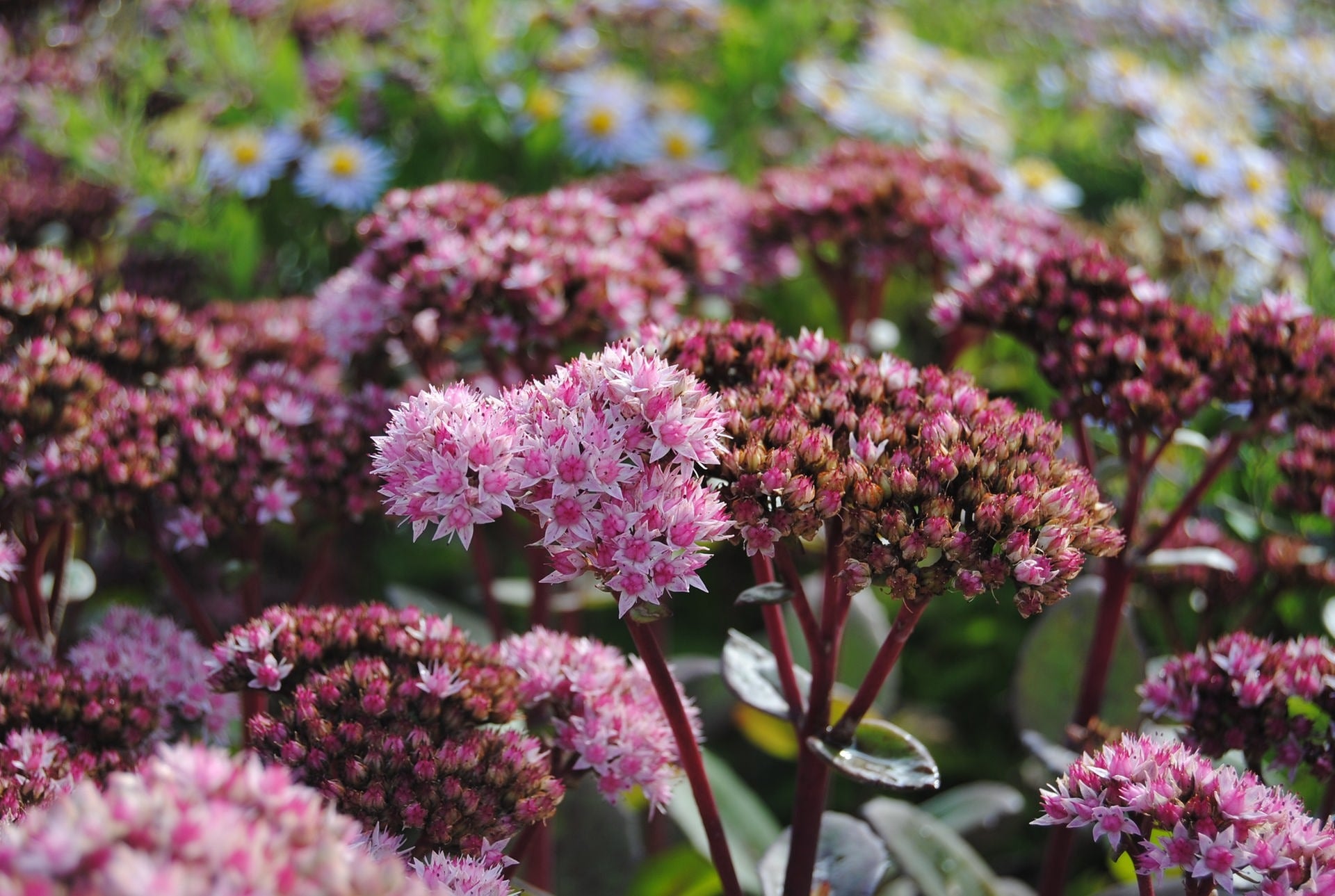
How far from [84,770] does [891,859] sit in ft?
4.41

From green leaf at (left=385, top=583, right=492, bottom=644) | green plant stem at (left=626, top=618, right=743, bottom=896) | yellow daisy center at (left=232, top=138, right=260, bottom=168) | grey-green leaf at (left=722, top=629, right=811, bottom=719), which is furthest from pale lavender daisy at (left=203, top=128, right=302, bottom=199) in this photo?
green plant stem at (left=626, top=618, right=743, bottom=896)

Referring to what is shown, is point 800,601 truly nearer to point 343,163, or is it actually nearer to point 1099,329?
point 1099,329

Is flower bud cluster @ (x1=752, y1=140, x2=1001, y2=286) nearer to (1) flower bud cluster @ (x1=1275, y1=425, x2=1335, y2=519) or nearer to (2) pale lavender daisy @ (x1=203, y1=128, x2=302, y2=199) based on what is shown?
(1) flower bud cluster @ (x1=1275, y1=425, x2=1335, y2=519)

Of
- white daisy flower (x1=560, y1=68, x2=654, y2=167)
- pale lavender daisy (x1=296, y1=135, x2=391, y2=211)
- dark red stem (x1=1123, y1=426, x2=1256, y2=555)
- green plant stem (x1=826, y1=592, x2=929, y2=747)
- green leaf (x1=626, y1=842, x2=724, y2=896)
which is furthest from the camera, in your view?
white daisy flower (x1=560, y1=68, x2=654, y2=167)

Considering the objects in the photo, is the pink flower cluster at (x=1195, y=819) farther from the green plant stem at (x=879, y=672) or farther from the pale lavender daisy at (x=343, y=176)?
the pale lavender daisy at (x=343, y=176)

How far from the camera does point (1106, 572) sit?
2111 millimetres

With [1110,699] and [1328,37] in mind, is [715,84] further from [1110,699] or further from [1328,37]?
[1328,37]

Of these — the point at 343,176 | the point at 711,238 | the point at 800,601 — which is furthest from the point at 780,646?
the point at 343,176

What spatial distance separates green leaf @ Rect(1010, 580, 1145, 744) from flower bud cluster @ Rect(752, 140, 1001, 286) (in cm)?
84

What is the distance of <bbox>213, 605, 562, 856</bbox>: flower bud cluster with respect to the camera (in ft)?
4.61

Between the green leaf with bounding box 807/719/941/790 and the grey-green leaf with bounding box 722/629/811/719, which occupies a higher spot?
the green leaf with bounding box 807/719/941/790

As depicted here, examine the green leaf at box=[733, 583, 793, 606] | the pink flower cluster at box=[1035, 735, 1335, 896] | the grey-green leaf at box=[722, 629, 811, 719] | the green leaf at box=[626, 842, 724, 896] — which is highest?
the green leaf at box=[733, 583, 793, 606]

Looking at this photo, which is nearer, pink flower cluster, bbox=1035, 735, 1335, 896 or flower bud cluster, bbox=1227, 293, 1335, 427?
pink flower cluster, bbox=1035, 735, 1335, 896

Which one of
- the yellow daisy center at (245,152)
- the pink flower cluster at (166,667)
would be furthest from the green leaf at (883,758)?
the yellow daisy center at (245,152)
